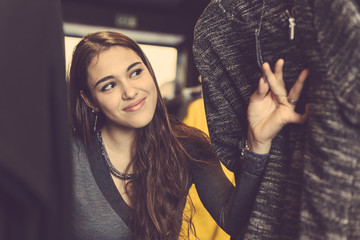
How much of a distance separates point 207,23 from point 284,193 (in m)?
0.35

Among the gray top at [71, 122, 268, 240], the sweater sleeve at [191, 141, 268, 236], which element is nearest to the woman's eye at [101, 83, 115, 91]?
the gray top at [71, 122, 268, 240]

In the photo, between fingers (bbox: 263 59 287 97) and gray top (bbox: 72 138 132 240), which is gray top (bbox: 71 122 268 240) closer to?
gray top (bbox: 72 138 132 240)

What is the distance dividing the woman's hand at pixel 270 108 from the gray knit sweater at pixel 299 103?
0.05ft

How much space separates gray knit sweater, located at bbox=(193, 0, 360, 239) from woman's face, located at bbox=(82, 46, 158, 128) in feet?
1.36

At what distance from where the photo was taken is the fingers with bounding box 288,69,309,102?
1.97ft

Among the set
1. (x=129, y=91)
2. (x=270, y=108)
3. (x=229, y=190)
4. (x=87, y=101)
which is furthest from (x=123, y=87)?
(x=270, y=108)

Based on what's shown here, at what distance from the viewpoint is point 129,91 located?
1167 millimetres

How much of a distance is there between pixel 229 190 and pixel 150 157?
1.02 feet

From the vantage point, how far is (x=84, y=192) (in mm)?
1238

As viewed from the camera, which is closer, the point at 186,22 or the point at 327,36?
the point at 327,36

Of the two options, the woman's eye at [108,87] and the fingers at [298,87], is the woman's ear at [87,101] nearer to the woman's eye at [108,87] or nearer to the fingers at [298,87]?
the woman's eye at [108,87]

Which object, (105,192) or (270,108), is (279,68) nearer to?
(270,108)

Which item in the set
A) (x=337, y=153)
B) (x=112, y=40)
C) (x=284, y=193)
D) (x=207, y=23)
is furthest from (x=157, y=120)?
(x=337, y=153)

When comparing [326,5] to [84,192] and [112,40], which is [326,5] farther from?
[84,192]
